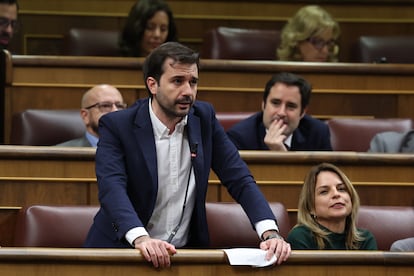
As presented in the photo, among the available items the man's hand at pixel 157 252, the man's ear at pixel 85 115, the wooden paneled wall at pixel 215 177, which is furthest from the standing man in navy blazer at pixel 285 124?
the man's hand at pixel 157 252

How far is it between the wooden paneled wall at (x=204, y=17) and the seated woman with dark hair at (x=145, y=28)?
10.7 inches

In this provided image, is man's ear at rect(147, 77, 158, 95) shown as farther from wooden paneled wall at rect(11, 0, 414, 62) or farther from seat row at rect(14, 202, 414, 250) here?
wooden paneled wall at rect(11, 0, 414, 62)

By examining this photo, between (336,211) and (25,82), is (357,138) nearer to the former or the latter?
(336,211)

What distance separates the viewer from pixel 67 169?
57.7 inches

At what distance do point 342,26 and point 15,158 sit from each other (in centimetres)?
108

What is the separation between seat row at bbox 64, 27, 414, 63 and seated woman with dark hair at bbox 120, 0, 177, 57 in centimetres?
9

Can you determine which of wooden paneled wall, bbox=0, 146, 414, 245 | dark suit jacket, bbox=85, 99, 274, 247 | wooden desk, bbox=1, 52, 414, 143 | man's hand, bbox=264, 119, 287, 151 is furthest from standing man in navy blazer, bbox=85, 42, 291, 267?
wooden desk, bbox=1, 52, 414, 143

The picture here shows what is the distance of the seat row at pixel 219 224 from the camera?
1.32 m

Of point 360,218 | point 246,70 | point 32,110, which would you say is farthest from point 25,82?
point 360,218

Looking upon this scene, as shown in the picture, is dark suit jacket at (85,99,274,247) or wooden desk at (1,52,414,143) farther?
wooden desk at (1,52,414,143)

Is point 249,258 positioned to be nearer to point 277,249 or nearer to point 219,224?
point 277,249

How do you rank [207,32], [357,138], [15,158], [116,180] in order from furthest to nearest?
[207,32] → [357,138] → [15,158] → [116,180]

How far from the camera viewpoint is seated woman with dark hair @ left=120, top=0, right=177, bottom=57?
2.00 meters

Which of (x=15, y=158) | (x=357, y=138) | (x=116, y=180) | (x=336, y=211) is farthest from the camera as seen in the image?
(x=357, y=138)
